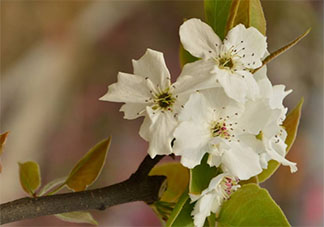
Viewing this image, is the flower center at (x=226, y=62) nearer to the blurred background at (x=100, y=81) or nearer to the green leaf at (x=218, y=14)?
the green leaf at (x=218, y=14)

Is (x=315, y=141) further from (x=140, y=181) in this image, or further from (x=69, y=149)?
(x=140, y=181)

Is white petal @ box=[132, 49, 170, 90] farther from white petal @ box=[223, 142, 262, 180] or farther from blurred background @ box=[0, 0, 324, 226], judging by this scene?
blurred background @ box=[0, 0, 324, 226]

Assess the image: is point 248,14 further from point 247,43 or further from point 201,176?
point 201,176

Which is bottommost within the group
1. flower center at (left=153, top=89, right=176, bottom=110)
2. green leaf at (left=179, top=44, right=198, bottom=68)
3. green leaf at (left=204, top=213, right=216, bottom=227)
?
green leaf at (left=204, top=213, right=216, bottom=227)

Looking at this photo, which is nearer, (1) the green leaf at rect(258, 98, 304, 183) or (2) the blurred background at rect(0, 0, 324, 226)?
(1) the green leaf at rect(258, 98, 304, 183)

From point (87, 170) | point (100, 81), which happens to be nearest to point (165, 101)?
point (87, 170)

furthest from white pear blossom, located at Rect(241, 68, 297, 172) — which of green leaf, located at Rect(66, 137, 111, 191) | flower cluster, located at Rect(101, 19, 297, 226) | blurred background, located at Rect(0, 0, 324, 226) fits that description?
blurred background, located at Rect(0, 0, 324, 226)

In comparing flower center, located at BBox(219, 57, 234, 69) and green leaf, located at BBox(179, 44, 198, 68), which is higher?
green leaf, located at BBox(179, 44, 198, 68)
